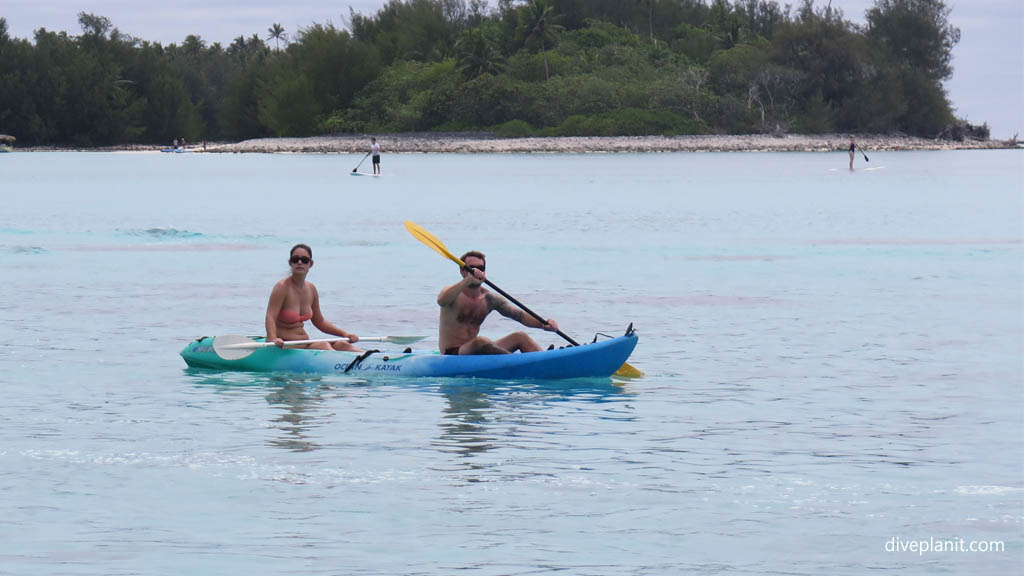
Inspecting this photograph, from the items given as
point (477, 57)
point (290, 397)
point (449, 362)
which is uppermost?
point (477, 57)

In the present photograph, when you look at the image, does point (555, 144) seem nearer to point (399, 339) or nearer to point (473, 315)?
point (399, 339)

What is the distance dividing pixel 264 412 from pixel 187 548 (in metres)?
4.22

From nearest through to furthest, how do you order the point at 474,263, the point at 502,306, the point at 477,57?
the point at 474,263, the point at 502,306, the point at 477,57

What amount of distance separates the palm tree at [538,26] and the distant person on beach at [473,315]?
4524 inches

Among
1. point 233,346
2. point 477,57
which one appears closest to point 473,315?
point 233,346

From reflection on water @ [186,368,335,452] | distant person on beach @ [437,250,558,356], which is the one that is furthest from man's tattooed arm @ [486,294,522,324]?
reflection on water @ [186,368,335,452]

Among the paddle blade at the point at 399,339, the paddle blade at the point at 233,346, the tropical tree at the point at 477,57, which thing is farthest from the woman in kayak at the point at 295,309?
the tropical tree at the point at 477,57

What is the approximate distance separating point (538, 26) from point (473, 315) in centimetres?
11861

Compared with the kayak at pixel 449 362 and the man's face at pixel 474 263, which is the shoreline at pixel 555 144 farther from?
the man's face at pixel 474 263

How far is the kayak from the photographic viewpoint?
13.2 metres

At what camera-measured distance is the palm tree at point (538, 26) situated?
421 ft

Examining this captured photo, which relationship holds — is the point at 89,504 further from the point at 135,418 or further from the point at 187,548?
the point at 135,418

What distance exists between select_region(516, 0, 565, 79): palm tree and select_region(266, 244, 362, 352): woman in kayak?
376 feet

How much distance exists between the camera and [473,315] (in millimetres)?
13141
